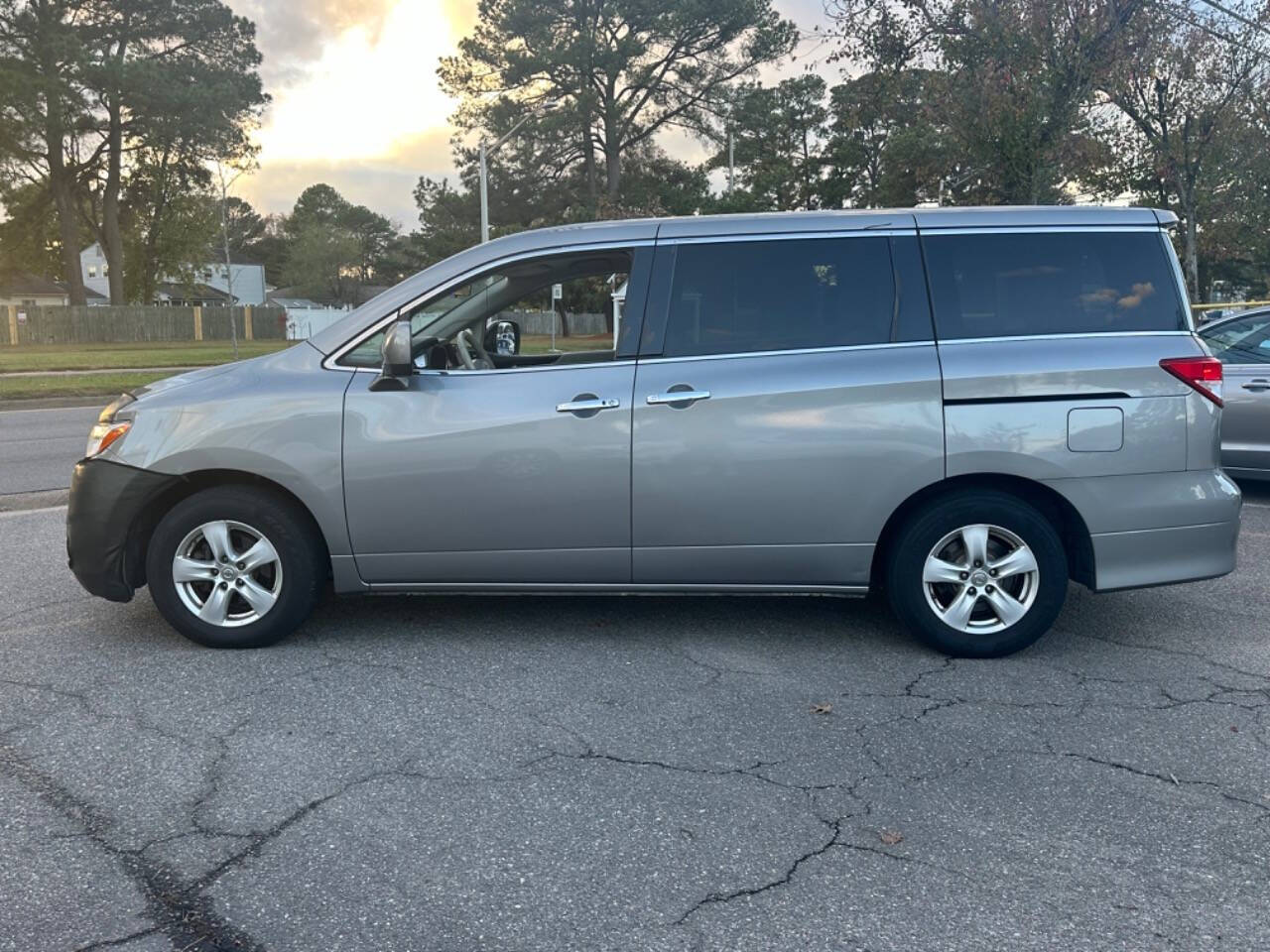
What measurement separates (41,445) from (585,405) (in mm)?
10110

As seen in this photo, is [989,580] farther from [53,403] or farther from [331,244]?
[331,244]

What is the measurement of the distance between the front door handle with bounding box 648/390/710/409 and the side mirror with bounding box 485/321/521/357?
1.28 m

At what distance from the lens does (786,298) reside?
4.47m

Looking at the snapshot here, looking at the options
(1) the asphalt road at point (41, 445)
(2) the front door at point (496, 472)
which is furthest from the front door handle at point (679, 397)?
(1) the asphalt road at point (41, 445)

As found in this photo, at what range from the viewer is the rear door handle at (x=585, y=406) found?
14.4 feet

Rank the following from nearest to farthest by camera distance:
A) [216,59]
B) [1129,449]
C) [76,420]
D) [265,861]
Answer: [265,861] → [1129,449] → [76,420] → [216,59]

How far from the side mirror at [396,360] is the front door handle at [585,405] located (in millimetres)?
691

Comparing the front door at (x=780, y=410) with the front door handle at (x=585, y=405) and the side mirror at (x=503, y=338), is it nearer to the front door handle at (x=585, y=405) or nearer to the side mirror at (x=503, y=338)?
the front door handle at (x=585, y=405)

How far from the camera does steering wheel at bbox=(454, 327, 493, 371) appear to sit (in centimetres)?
482

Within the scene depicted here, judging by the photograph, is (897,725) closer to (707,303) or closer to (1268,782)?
(1268,782)

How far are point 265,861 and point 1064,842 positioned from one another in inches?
91.7

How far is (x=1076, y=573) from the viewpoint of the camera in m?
4.55

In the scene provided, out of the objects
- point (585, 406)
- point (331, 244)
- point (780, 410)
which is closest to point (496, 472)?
point (585, 406)

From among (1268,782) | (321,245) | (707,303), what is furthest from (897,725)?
(321,245)
